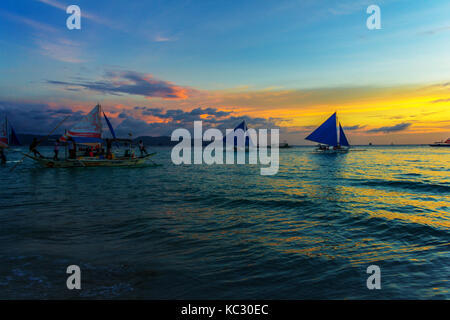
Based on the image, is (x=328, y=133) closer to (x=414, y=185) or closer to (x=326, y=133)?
(x=326, y=133)

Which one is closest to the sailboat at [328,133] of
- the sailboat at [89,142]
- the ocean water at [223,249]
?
the sailboat at [89,142]

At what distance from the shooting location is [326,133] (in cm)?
7888

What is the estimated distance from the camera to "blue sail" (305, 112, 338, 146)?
77438mm

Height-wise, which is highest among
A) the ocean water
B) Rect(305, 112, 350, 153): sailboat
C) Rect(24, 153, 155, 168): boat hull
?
Rect(305, 112, 350, 153): sailboat

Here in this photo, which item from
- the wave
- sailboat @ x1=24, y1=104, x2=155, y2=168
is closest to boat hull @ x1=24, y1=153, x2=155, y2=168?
sailboat @ x1=24, y1=104, x2=155, y2=168

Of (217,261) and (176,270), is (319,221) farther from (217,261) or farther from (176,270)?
(176,270)

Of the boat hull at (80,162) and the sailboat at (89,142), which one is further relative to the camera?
the sailboat at (89,142)

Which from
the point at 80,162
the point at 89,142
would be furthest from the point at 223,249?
the point at 89,142

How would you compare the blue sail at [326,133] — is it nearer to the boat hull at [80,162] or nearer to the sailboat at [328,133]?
the sailboat at [328,133]

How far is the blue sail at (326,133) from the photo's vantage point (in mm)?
77438

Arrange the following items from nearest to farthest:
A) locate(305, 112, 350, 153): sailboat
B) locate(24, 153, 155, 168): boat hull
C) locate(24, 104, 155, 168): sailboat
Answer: locate(24, 153, 155, 168): boat hull, locate(24, 104, 155, 168): sailboat, locate(305, 112, 350, 153): sailboat

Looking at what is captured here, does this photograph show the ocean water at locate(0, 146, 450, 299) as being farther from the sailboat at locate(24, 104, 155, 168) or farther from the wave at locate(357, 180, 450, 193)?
the sailboat at locate(24, 104, 155, 168)
